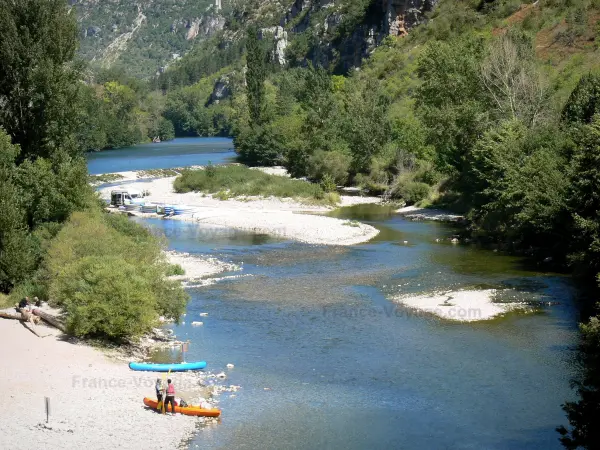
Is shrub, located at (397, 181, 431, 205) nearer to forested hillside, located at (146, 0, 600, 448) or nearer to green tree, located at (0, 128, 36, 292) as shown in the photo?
forested hillside, located at (146, 0, 600, 448)

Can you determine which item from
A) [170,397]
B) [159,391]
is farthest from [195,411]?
[159,391]

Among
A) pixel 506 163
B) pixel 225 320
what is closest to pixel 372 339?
pixel 225 320

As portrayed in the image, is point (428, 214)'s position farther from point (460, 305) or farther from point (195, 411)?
point (195, 411)

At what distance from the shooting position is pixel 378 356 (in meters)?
31.8

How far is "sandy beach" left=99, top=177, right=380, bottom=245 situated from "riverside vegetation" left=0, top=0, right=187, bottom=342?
18.5 m

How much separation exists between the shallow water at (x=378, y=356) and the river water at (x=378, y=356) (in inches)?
2.8

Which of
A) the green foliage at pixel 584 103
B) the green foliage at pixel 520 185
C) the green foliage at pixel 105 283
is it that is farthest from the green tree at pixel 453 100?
the green foliage at pixel 105 283

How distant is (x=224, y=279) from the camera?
1826 inches

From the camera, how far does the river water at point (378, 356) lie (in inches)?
971

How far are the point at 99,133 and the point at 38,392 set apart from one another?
14363 centimetres

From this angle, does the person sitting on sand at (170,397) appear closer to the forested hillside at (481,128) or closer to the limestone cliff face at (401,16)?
the forested hillside at (481,128)

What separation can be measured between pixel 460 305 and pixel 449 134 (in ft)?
112

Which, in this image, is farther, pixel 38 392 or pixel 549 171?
pixel 549 171

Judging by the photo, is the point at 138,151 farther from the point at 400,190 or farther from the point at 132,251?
the point at 132,251
